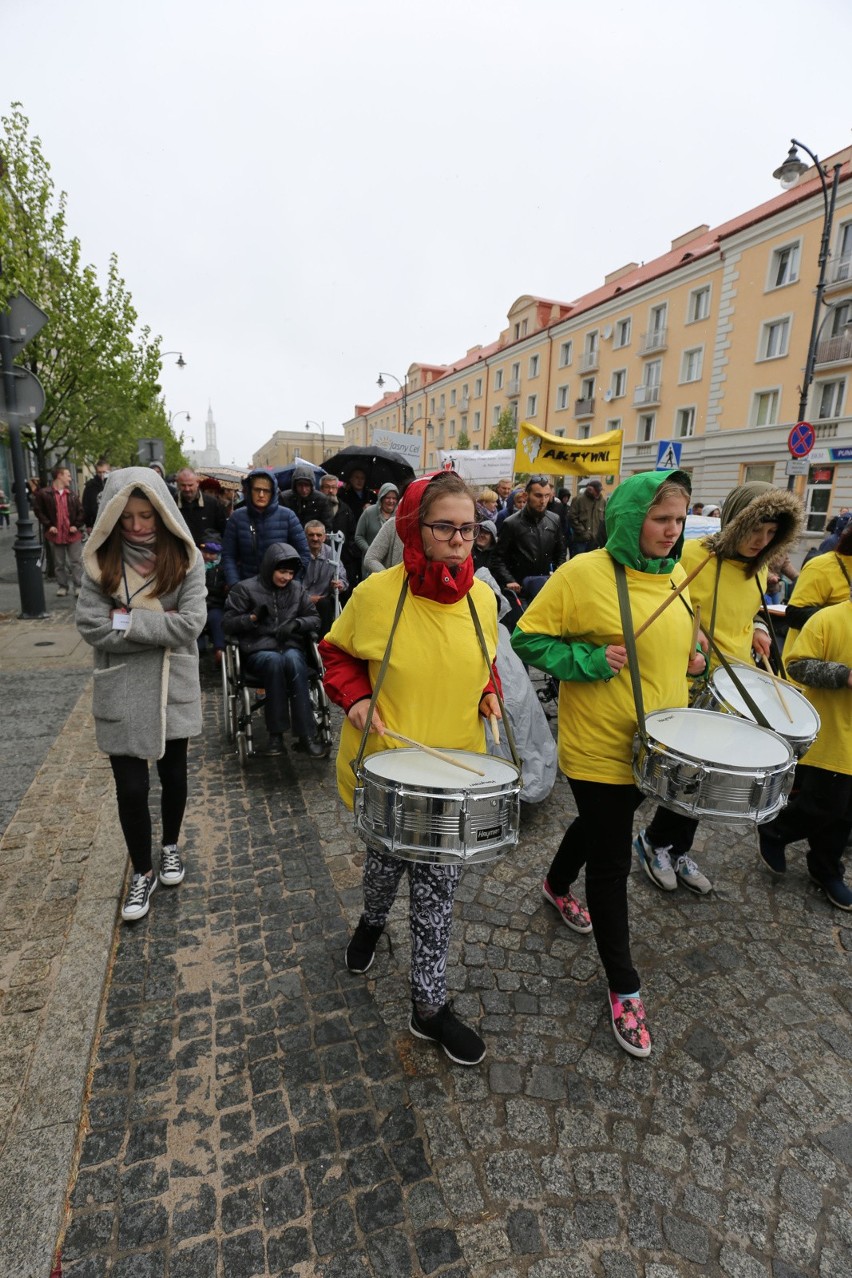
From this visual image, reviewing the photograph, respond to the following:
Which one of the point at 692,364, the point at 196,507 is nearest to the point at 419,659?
the point at 196,507

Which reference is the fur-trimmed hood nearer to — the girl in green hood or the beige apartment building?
the girl in green hood

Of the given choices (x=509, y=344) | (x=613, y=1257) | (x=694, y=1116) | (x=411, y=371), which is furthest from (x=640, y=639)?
(x=411, y=371)

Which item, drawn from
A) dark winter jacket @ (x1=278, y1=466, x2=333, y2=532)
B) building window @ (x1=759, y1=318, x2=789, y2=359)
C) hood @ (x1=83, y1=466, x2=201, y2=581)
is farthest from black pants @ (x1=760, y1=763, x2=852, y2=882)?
building window @ (x1=759, y1=318, x2=789, y2=359)

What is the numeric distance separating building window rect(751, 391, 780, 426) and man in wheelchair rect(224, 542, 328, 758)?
91.6 feet

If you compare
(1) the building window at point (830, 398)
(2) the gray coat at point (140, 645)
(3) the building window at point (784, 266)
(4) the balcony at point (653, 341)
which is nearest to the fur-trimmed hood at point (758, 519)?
(2) the gray coat at point (140, 645)

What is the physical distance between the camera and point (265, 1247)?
1727 mm

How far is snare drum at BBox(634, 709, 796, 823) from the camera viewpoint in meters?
2.09

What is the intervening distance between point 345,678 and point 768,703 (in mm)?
1789

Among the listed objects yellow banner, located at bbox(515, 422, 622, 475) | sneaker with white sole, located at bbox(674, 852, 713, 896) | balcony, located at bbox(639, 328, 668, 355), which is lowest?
sneaker with white sole, located at bbox(674, 852, 713, 896)

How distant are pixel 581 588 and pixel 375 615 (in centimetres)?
83

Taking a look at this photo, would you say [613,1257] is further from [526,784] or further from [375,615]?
→ [526,784]

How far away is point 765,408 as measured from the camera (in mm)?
27234

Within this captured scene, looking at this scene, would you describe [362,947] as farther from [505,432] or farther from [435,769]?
[505,432]

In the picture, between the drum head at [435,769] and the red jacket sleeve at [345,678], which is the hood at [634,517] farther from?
the red jacket sleeve at [345,678]
